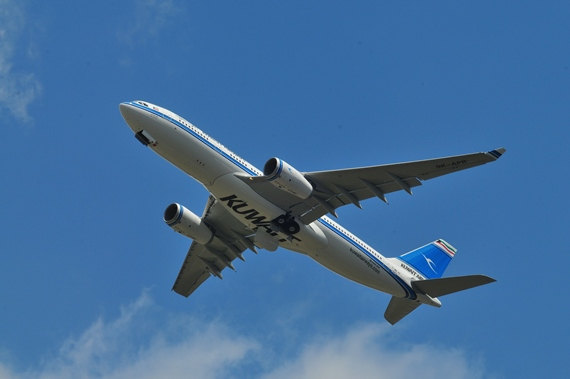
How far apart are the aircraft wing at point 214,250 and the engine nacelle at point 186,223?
735 mm

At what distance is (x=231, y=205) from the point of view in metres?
38.2

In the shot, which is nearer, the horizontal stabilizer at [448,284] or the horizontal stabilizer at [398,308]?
the horizontal stabilizer at [448,284]

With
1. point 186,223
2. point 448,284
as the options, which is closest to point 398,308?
point 448,284

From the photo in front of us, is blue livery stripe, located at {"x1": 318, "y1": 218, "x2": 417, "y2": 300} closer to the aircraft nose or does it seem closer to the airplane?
the airplane

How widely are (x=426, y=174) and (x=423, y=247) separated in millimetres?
11501

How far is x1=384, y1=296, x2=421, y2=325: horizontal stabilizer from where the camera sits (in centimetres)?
4323

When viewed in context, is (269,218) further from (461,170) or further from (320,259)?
(461,170)

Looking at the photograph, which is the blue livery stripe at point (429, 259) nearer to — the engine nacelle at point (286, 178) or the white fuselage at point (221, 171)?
the white fuselage at point (221, 171)

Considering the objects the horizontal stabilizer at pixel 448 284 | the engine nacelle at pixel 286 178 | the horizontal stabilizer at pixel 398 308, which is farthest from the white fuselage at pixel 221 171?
the horizontal stabilizer at pixel 398 308

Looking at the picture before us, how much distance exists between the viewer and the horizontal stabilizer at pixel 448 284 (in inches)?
1520

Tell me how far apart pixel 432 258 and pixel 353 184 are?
37.0ft

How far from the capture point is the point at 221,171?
37.3 metres

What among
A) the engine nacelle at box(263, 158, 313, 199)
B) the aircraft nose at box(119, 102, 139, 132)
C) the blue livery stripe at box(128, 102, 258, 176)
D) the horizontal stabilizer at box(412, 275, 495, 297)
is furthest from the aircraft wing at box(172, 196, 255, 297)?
the horizontal stabilizer at box(412, 275, 495, 297)

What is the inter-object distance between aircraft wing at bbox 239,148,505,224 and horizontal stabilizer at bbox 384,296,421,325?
7635 mm
